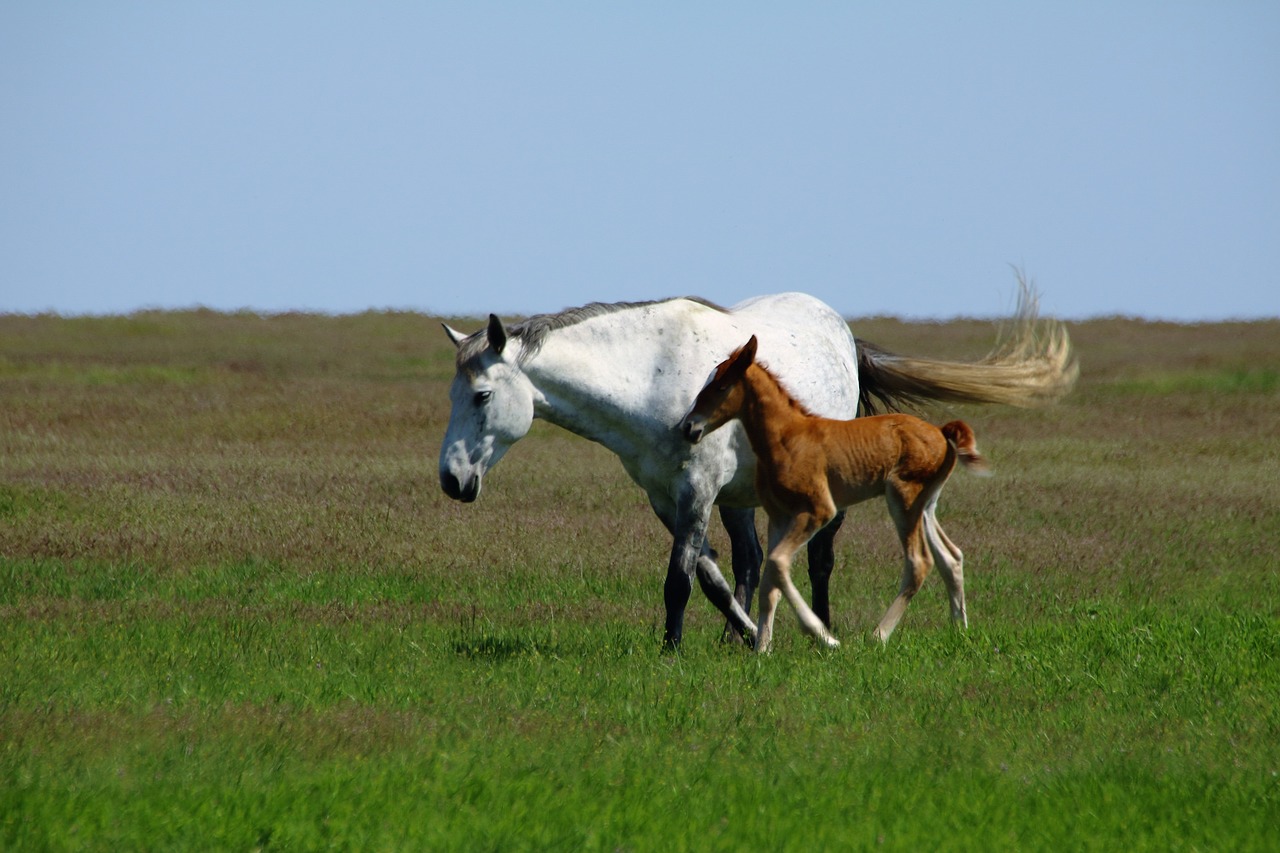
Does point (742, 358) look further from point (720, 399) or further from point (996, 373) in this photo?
point (996, 373)

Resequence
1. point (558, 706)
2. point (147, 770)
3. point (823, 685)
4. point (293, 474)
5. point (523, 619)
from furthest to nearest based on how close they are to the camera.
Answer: point (293, 474), point (523, 619), point (823, 685), point (558, 706), point (147, 770)

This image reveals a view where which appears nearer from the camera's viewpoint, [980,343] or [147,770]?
[147,770]

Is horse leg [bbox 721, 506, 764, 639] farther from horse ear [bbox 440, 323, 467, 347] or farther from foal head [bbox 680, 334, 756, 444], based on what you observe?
horse ear [bbox 440, 323, 467, 347]

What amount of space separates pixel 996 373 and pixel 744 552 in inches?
102

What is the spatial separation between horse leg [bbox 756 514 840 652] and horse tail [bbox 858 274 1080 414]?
2782 millimetres

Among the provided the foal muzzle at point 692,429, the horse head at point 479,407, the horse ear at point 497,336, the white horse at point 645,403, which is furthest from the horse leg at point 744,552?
the horse ear at point 497,336

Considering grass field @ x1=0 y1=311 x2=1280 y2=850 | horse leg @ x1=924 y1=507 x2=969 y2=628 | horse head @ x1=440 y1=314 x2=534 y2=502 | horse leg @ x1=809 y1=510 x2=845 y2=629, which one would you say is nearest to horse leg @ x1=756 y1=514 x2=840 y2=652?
grass field @ x1=0 y1=311 x2=1280 y2=850

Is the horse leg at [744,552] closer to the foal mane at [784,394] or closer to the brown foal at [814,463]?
the brown foal at [814,463]

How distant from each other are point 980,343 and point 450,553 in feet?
88.9

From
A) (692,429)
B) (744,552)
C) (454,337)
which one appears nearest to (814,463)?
(692,429)

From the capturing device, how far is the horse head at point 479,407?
7391mm

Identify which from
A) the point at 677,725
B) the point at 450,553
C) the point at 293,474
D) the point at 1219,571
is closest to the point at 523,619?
the point at 450,553

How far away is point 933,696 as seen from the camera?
21.4 feet

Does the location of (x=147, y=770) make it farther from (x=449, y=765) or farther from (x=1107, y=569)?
(x=1107, y=569)
